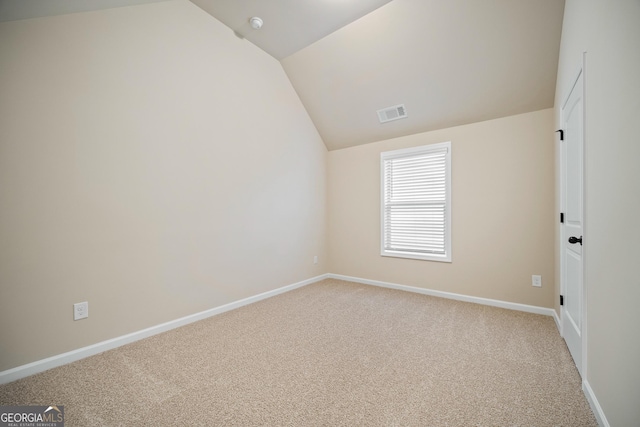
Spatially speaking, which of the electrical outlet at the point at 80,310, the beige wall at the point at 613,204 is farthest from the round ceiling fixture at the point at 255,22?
the electrical outlet at the point at 80,310

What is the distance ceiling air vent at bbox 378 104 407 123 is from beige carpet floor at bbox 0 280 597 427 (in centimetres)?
263

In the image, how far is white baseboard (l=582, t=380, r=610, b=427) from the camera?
1.31 meters

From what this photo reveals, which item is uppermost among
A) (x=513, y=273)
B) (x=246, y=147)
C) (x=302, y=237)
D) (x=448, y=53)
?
(x=448, y=53)

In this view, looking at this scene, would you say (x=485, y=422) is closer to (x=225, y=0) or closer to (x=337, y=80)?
(x=337, y=80)

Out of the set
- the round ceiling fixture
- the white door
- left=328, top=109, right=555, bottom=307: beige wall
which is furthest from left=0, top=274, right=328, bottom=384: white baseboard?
the round ceiling fixture

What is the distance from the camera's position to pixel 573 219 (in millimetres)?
2084

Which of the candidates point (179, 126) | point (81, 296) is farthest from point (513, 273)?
point (81, 296)

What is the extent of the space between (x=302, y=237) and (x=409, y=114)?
7.83 feet

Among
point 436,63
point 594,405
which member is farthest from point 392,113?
point 594,405

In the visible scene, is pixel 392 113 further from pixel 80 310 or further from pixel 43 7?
pixel 80 310

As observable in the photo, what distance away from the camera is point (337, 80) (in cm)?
369

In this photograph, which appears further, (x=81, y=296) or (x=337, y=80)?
(x=337, y=80)

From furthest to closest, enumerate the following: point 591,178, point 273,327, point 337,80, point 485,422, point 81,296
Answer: point 337,80 < point 273,327 < point 81,296 < point 591,178 < point 485,422

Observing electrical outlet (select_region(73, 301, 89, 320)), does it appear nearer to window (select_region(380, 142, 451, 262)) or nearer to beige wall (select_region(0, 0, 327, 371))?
beige wall (select_region(0, 0, 327, 371))
